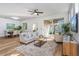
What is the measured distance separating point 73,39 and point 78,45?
21cm

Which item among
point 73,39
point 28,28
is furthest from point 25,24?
point 73,39

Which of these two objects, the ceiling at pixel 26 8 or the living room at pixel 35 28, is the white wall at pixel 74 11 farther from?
the ceiling at pixel 26 8

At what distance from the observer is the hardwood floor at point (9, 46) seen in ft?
8.71

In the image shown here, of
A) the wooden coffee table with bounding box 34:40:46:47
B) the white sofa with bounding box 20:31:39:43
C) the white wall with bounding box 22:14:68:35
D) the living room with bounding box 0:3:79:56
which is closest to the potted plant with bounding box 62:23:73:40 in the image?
the living room with bounding box 0:3:79:56

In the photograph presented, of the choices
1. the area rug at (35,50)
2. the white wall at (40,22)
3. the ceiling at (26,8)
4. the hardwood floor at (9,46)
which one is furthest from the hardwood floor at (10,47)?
the ceiling at (26,8)

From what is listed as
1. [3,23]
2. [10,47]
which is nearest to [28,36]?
[10,47]

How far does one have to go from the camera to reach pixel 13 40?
9.09 feet

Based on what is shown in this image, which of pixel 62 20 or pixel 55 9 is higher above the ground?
pixel 55 9

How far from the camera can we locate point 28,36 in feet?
9.37

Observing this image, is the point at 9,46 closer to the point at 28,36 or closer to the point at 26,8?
the point at 28,36

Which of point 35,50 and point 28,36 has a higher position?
point 28,36

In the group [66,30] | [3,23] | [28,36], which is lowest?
[28,36]

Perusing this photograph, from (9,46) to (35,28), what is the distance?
2.64 ft

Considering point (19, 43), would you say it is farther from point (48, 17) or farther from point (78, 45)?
point (78, 45)
